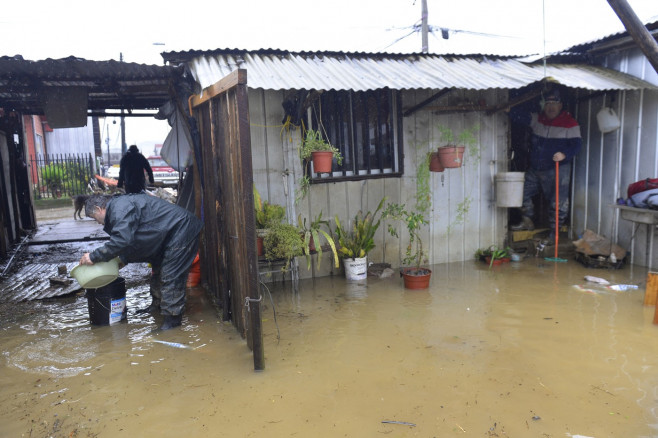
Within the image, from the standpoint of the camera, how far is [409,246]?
7516 millimetres

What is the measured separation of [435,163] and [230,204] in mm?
3933

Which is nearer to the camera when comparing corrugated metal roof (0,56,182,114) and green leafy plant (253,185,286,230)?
corrugated metal roof (0,56,182,114)

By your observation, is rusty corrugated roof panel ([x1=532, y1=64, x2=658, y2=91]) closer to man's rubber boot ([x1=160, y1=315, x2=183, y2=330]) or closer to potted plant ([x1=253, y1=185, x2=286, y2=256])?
potted plant ([x1=253, y1=185, x2=286, y2=256])

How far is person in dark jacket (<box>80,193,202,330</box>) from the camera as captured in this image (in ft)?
16.2

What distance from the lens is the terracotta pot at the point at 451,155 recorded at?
23.4 ft

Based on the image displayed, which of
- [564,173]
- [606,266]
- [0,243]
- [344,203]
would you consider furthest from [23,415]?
[564,173]

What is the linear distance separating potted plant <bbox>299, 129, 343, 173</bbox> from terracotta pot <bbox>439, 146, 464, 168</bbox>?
1.58 meters

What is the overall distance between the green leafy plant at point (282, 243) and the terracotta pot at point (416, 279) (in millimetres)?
1572

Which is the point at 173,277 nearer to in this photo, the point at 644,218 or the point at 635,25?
the point at 635,25

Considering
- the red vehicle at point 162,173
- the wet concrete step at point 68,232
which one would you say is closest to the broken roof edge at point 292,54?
the wet concrete step at point 68,232

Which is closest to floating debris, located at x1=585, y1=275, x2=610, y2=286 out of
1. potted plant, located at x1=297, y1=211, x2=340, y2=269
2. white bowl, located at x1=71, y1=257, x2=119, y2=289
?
potted plant, located at x1=297, y1=211, x2=340, y2=269

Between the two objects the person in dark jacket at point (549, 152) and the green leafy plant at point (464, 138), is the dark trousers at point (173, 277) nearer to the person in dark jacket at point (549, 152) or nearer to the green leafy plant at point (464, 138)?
the green leafy plant at point (464, 138)

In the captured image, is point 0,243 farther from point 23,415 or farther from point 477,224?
point 477,224

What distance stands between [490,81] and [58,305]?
675cm
